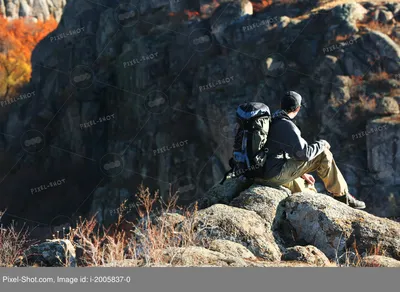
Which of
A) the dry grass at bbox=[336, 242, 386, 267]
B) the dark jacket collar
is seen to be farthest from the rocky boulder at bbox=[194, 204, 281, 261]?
the dark jacket collar

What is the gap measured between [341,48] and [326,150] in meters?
26.3

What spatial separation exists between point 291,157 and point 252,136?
556 mm

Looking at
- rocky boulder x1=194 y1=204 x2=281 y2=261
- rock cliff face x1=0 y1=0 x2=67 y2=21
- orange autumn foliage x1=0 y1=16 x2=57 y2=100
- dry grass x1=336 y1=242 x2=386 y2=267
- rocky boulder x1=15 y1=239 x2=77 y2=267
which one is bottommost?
orange autumn foliage x1=0 y1=16 x2=57 y2=100

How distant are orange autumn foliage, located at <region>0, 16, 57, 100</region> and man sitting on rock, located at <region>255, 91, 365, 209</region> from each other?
56.7 metres

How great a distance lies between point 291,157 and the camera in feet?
27.5

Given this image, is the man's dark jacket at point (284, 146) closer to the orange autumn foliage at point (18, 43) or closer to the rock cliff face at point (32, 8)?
the orange autumn foliage at point (18, 43)

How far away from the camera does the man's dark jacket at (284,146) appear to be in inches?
326

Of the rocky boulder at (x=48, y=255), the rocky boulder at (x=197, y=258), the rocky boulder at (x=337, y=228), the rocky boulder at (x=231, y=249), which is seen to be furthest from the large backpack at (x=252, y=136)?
the rocky boulder at (x=48, y=255)

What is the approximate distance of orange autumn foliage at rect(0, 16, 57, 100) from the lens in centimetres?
6309

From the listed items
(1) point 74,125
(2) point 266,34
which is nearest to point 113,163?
(1) point 74,125

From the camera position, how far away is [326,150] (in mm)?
8570

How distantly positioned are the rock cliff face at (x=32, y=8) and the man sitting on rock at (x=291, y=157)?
6152 cm

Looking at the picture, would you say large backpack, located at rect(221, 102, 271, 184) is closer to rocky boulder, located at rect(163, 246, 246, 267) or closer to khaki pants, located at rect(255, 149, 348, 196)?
khaki pants, located at rect(255, 149, 348, 196)

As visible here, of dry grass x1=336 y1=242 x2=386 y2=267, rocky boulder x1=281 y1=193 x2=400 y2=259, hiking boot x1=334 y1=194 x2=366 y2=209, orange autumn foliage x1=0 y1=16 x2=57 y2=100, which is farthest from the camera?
orange autumn foliage x1=0 y1=16 x2=57 y2=100
